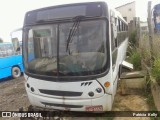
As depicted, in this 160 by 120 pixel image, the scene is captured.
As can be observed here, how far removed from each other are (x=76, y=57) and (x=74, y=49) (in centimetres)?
18

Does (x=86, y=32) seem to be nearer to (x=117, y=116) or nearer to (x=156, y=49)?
(x=117, y=116)

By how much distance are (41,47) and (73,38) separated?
3.06 ft

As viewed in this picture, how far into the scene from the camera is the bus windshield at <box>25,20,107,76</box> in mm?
4840

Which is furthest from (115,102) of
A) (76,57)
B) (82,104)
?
(76,57)

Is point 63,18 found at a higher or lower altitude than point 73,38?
higher

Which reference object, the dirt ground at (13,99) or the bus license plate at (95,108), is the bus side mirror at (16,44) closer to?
the dirt ground at (13,99)

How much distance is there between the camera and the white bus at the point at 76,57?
15.9 feet

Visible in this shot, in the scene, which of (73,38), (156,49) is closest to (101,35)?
(73,38)

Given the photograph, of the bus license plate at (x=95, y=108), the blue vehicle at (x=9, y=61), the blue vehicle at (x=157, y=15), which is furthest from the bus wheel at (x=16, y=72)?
the blue vehicle at (x=157, y=15)

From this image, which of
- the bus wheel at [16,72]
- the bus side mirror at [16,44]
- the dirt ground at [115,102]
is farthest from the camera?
the bus side mirror at [16,44]

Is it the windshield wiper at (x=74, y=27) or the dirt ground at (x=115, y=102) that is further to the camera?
the dirt ground at (x=115, y=102)

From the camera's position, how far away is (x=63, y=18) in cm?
502

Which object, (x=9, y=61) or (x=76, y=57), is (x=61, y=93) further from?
(x=9, y=61)

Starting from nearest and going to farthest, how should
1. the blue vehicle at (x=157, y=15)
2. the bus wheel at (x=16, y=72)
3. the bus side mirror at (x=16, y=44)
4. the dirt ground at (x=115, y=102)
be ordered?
1. the dirt ground at (x=115, y=102)
2. the bus wheel at (x=16, y=72)
3. the bus side mirror at (x=16, y=44)
4. the blue vehicle at (x=157, y=15)
